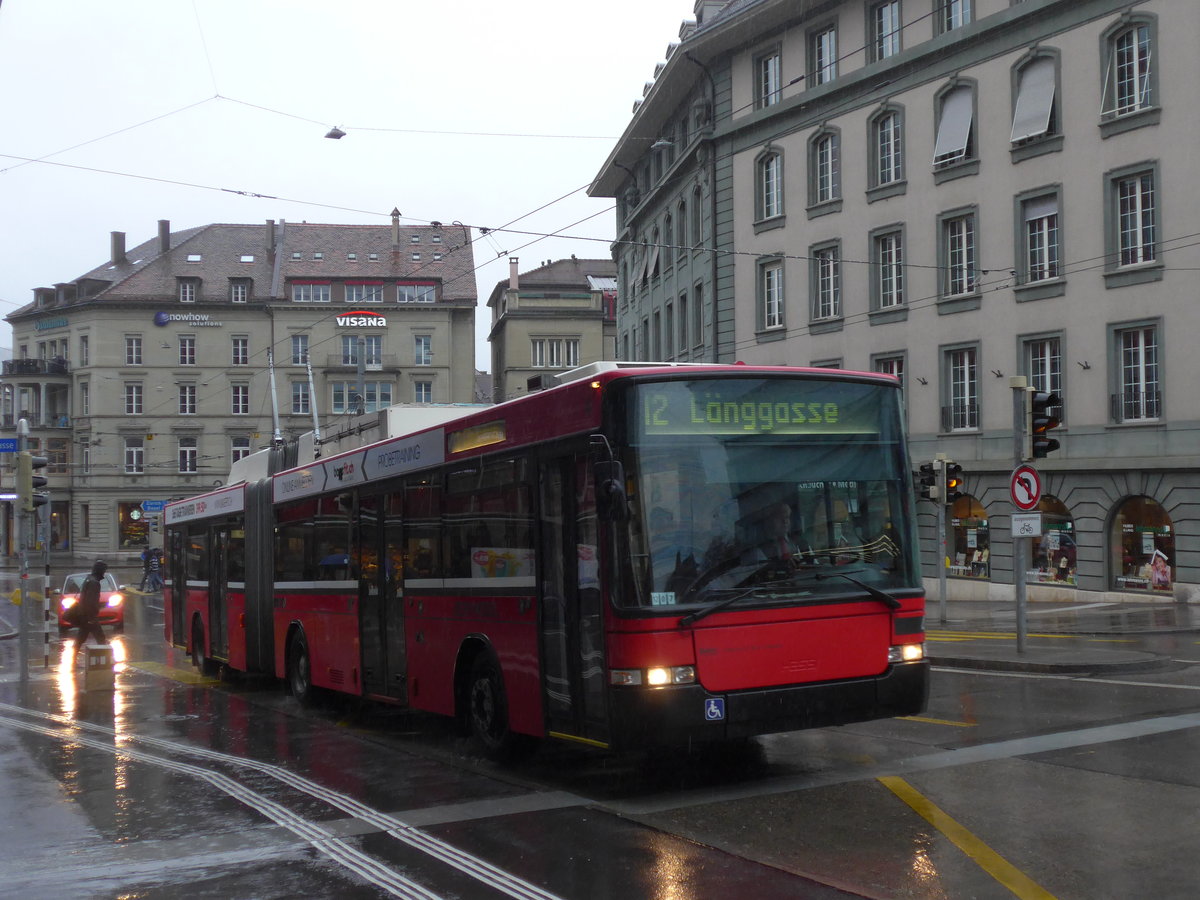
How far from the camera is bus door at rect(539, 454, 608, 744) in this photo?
329 inches

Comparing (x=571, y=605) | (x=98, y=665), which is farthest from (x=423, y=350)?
(x=571, y=605)

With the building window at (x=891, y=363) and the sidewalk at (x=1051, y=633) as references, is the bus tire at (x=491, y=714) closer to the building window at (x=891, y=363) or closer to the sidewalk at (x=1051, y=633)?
the sidewalk at (x=1051, y=633)

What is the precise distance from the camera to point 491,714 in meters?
9.99

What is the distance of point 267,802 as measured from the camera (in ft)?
29.1

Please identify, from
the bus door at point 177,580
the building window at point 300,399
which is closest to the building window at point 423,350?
the building window at point 300,399

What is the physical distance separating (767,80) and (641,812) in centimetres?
3315

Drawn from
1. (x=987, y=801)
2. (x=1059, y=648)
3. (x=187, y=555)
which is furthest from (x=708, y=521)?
(x=187, y=555)

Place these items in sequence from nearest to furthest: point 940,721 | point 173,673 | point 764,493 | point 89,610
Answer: point 764,493 < point 940,721 < point 173,673 < point 89,610

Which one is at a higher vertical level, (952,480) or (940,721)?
(952,480)

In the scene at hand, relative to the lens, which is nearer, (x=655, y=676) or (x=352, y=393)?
(x=655, y=676)

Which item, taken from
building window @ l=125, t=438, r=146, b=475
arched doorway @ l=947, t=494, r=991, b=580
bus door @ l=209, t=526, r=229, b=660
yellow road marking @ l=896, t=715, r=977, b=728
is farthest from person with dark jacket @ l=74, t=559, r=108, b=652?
building window @ l=125, t=438, r=146, b=475

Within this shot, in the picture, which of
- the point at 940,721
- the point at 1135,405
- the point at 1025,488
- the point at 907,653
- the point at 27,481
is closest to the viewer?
the point at 907,653

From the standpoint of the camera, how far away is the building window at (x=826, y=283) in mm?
36062

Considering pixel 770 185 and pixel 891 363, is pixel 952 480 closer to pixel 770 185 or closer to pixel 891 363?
pixel 891 363
